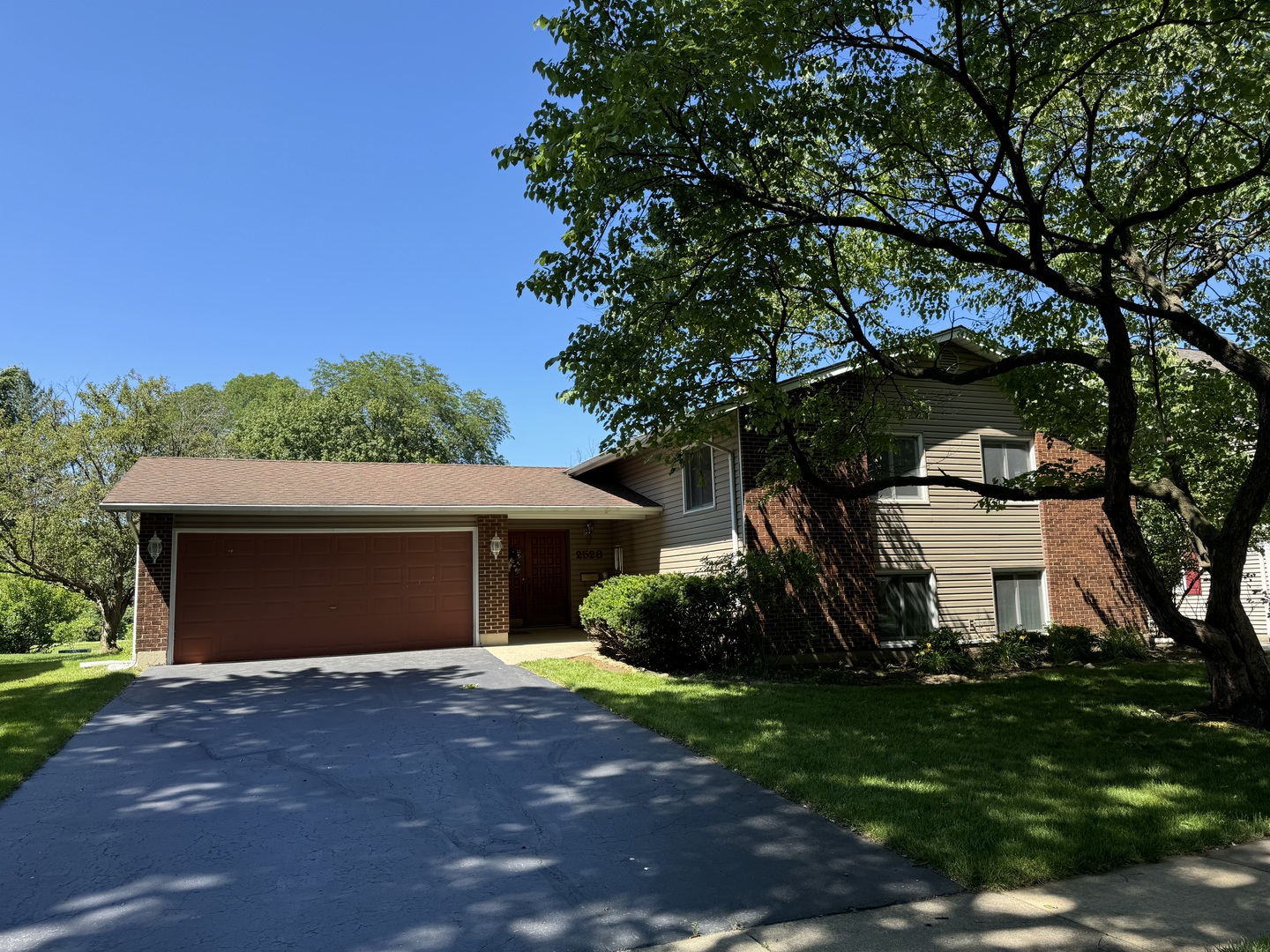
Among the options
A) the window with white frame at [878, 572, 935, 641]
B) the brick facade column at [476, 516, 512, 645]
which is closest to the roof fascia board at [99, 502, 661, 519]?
the brick facade column at [476, 516, 512, 645]

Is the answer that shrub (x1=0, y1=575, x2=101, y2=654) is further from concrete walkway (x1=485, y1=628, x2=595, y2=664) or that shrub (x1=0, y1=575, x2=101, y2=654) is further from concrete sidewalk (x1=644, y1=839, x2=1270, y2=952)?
concrete sidewalk (x1=644, y1=839, x2=1270, y2=952)

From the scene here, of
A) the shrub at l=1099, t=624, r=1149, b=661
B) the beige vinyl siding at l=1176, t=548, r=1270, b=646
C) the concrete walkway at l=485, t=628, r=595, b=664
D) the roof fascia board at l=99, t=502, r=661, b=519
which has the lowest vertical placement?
the shrub at l=1099, t=624, r=1149, b=661

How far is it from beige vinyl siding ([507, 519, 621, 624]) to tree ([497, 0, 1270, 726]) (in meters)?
8.31

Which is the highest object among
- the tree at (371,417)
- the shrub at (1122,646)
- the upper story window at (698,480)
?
the tree at (371,417)

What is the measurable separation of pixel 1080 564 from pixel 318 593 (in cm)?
1469

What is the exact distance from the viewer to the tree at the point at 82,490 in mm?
18500

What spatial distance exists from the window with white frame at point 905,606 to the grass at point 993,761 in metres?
3.08

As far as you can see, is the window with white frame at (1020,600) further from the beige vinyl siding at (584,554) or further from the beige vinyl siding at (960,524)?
the beige vinyl siding at (584,554)

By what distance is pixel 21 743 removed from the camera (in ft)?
24.3

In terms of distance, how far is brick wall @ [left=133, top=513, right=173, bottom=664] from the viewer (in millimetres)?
13250

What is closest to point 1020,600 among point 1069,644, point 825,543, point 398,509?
point 1069,644

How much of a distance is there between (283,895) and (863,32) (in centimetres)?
846

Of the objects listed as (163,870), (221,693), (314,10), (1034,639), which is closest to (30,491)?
(221,693)

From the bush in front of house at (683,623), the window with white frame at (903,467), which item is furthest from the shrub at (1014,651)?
the bush in front of house at (683,623)
